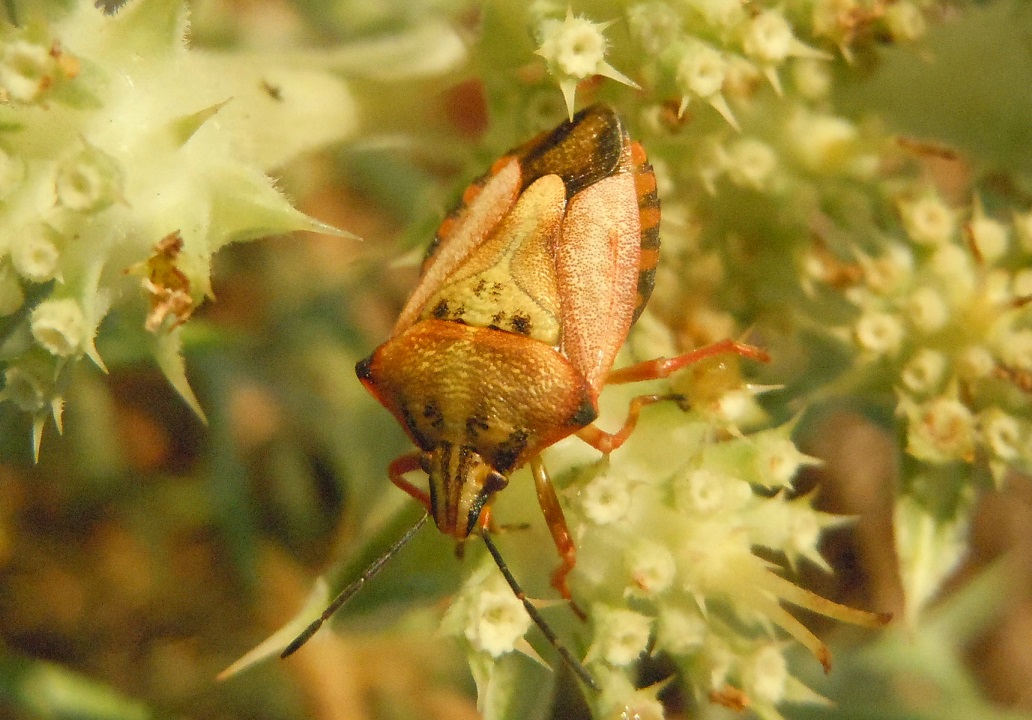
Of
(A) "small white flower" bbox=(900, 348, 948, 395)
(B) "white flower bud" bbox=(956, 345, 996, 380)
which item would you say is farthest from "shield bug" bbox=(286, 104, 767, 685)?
(B) "white flower bud" bbox=(956, 345, 996, 380)

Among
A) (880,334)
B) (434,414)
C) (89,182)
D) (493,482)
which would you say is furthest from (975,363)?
(89,182)

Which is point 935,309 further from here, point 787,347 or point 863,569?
point 863,569

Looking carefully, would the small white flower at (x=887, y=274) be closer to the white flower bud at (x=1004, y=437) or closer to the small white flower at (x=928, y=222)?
the small white flower at (x=928, y=222)

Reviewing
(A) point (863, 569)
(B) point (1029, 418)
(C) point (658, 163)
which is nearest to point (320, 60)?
(C) point (658, 163)

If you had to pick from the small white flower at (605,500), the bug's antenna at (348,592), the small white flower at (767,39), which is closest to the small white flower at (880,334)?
the small white flower at (767,39)

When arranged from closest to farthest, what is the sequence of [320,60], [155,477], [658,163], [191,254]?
1. [191,254]
2. [658,163]
3. [320,60]
4. [155,477]

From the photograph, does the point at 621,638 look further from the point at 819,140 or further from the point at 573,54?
the point at 819,140
